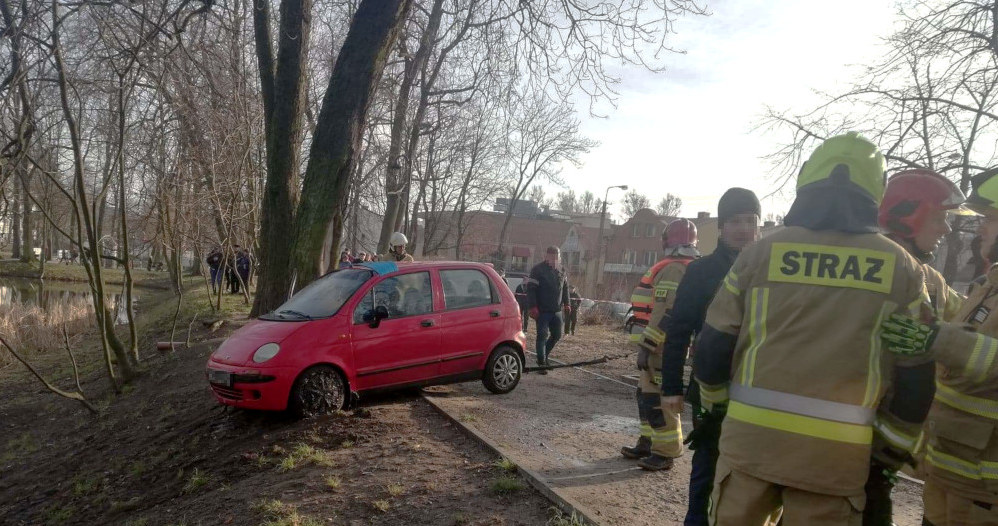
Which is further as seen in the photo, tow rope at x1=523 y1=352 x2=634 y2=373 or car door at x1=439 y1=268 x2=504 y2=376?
tow rope at x1=523 y1=352 x2=634 y2=373

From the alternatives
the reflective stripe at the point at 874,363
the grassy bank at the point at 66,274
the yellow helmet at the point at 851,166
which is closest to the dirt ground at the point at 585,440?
the reflective stripe at the point at 874,363

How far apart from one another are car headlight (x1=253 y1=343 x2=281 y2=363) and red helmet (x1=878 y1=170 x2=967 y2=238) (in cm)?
510

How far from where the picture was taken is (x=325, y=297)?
22.6 ft

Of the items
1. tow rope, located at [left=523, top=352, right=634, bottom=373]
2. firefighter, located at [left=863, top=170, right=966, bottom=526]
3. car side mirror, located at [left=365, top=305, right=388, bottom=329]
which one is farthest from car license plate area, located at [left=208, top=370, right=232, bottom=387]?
firefighter, located at [left=863, top=170, right=966, bottom=526]

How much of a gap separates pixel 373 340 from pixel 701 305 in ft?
12.6

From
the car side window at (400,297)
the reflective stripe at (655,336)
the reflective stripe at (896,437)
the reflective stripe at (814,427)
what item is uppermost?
the car side window at (400,297)

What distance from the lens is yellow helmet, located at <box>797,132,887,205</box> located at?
7.88 feet

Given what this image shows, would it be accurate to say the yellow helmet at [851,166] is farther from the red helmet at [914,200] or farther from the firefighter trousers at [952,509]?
the firefighter trousers at [952,509]

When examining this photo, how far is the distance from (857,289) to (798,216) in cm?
35

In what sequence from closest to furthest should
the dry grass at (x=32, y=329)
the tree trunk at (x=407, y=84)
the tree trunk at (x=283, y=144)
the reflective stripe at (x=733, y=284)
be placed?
1. the reflective stripe at (x=733, y=284)
2. the tree trunk at (x=283, y=144)
3. the dry grass at (x=32, y=329)
4. the tree trunk at (x=407, y=84)

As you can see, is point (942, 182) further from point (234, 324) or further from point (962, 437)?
point (234, 324)

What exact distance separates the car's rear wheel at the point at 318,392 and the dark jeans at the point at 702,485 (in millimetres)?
3921

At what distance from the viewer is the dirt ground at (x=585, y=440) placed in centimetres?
437

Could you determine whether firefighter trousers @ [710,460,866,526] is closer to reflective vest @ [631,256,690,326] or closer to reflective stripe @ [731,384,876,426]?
reflective stripe @ [731,384,876,426]
